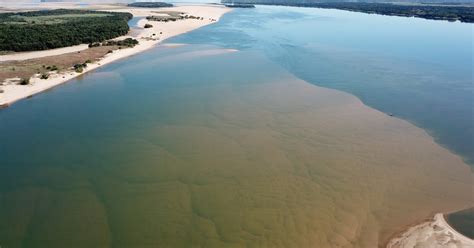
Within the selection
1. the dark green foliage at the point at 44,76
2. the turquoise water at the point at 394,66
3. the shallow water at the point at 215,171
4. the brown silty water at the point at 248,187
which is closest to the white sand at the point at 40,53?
the dark green foliage at the point at 44,76

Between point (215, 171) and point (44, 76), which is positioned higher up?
point (44, 76)

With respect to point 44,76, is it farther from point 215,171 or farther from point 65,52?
point 215,171

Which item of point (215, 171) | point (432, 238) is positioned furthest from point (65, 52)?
point (432, 238)

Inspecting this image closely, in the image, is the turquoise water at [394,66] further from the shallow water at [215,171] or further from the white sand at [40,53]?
the white sand at [40,53]

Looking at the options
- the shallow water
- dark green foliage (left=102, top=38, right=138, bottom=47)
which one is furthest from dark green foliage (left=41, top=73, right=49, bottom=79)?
dark green foliage (left=102, top=38, right=138, bottom=47)

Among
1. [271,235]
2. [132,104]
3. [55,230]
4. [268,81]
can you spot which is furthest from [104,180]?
[268,81]

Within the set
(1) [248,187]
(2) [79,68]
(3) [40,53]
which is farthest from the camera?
(3) [40,53]
